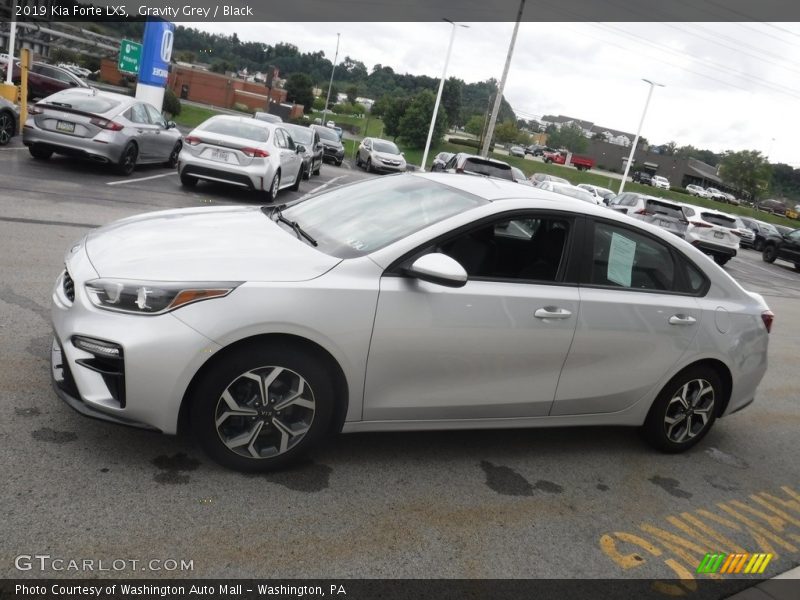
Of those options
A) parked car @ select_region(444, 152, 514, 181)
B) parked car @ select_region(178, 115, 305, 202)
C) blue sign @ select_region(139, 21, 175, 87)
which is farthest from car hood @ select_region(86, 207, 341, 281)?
blue sign @ select_region(139, 21, 175, 87)

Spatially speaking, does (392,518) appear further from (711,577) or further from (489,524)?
(711,577)

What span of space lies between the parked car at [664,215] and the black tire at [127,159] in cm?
1358

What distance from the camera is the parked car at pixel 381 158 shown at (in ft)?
99.0

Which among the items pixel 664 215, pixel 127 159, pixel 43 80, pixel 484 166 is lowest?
pixel 127 159

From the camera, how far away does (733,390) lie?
4.91m

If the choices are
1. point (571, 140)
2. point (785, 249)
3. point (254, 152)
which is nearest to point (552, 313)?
point (254, 152)

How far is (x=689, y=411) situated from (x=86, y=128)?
11212 millimetres

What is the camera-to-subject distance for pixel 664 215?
20.4 meters

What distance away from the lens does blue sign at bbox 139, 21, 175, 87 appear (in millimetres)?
21562

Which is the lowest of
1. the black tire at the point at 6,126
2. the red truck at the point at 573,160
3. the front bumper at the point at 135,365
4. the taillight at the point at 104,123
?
the black tire at the point at 6,126

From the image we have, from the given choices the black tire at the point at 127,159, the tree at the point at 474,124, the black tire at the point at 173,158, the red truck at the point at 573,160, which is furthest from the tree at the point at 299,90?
the black tire at the point at 127,159

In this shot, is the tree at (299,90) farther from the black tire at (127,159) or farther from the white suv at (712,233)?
the black tire at (127,159)

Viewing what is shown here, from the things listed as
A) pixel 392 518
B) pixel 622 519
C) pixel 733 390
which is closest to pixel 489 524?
pixel 392 518

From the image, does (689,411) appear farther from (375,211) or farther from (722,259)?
(722,259)
